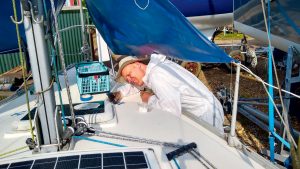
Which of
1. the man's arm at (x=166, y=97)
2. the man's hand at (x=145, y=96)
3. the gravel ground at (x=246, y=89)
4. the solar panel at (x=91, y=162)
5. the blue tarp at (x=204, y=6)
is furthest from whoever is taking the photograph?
the blue tarp at (x=204, y=6)

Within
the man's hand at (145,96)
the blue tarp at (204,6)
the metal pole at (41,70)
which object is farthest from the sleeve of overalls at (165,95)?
the blue tarp at (204,6)

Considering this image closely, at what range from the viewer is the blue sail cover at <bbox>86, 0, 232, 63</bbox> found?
5.71 feet

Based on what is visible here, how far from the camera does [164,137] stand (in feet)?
6.23

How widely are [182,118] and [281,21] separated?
2.18 m

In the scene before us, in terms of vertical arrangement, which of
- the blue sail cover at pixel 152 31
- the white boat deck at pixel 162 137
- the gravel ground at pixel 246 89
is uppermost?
the blue sail cover at pixel 152 31

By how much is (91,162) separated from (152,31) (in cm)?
104

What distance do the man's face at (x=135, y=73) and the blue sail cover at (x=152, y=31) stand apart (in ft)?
0.46

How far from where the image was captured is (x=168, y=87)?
2.42 meters

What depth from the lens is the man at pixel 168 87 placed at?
2.39 metres

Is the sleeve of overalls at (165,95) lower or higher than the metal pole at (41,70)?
lower

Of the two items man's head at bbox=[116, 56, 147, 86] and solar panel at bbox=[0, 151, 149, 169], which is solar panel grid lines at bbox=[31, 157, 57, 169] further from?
man's head at bbox=[116, 56, 147, 86]

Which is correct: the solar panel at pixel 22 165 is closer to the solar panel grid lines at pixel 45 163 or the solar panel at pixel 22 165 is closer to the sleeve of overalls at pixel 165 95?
the solar panel grid lines at pixel 45 163

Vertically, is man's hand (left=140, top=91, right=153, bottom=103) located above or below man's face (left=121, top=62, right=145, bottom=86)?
below

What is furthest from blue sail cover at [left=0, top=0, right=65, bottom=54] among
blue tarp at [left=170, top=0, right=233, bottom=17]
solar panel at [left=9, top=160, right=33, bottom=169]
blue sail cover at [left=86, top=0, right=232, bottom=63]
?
blue tarp at [left=170, top=0, right=233, bottom=17]
